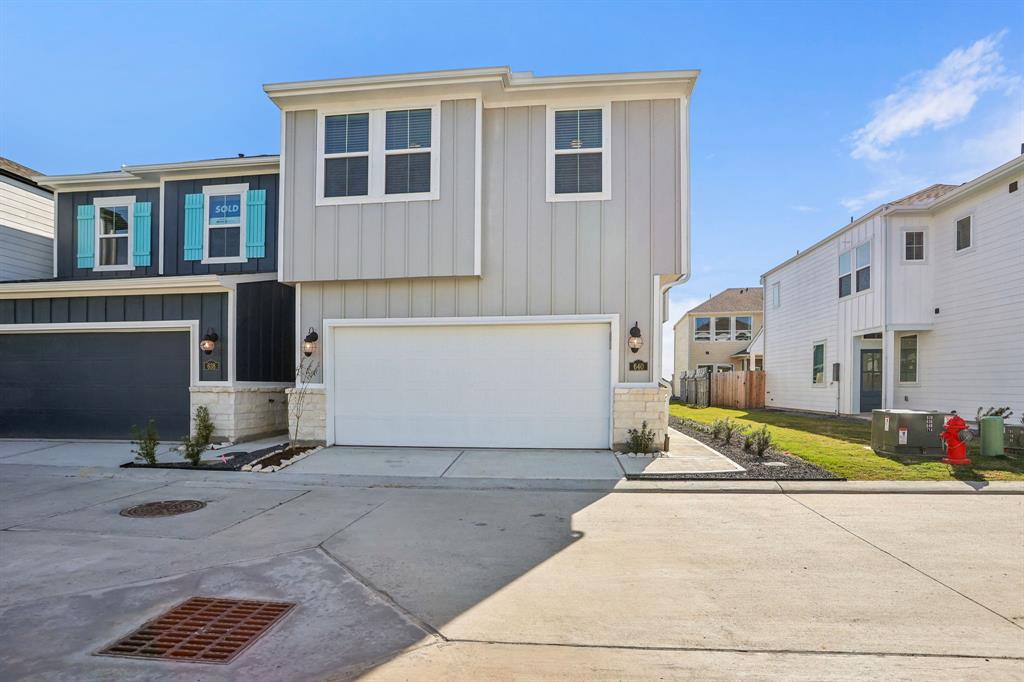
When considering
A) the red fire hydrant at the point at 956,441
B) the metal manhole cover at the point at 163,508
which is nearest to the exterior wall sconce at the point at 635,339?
the red fire hydrant at the point at 956,441

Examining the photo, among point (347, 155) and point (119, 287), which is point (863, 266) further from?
point (119, 287)

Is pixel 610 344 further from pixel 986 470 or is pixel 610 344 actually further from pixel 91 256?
pixel 91 256

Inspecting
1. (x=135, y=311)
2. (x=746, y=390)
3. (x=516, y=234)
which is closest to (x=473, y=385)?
(x=516, y=234)

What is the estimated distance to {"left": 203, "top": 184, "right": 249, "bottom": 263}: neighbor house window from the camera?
39.8ft

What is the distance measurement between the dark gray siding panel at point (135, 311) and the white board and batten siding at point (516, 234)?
1698 mm

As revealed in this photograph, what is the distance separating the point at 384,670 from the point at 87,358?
35.9 ft

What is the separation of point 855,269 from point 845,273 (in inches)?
26.2

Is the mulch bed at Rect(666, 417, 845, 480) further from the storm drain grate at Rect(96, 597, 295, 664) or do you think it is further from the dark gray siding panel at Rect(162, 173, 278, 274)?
the dark gray siding panel at Rect(162, 173, 278, 274)

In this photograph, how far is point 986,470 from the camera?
7969 millimetres

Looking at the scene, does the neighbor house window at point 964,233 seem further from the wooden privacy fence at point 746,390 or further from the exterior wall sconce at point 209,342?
the exterior wall sconce at point 209,342

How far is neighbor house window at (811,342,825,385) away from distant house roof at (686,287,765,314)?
46.9 feet

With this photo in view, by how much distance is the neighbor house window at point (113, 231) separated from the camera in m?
12.8

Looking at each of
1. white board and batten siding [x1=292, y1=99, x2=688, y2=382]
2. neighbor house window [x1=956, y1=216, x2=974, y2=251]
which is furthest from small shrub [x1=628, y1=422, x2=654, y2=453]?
neighbor house window [x1=956, y1=216, x2=974, y2=251]

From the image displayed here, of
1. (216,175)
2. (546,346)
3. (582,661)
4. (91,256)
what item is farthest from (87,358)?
(582,661)
